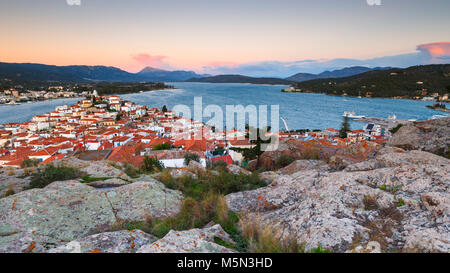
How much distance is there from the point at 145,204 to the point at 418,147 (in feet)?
26.9

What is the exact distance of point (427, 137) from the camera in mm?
7414

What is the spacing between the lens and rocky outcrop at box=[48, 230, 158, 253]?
7.82 feet

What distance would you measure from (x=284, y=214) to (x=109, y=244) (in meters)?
2.35

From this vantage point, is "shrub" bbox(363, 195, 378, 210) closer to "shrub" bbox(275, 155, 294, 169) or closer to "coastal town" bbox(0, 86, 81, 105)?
"shrub" bbox(275, 155, 294, 169)

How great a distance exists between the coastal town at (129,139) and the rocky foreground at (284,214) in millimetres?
6701

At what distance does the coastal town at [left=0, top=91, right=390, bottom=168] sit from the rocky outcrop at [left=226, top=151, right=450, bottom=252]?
28.4ft

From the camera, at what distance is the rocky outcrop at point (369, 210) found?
7.52 feet

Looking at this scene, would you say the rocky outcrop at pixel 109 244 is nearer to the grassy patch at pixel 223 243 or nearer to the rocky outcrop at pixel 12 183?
the grassy patch at pixel 223 243

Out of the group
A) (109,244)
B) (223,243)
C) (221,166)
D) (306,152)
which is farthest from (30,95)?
(223,243)

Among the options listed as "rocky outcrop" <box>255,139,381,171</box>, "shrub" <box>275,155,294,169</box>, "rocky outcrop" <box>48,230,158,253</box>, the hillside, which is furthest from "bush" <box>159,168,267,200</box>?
the hillside

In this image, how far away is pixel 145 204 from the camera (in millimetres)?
4223

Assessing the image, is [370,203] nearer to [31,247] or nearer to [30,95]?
[31,247]
